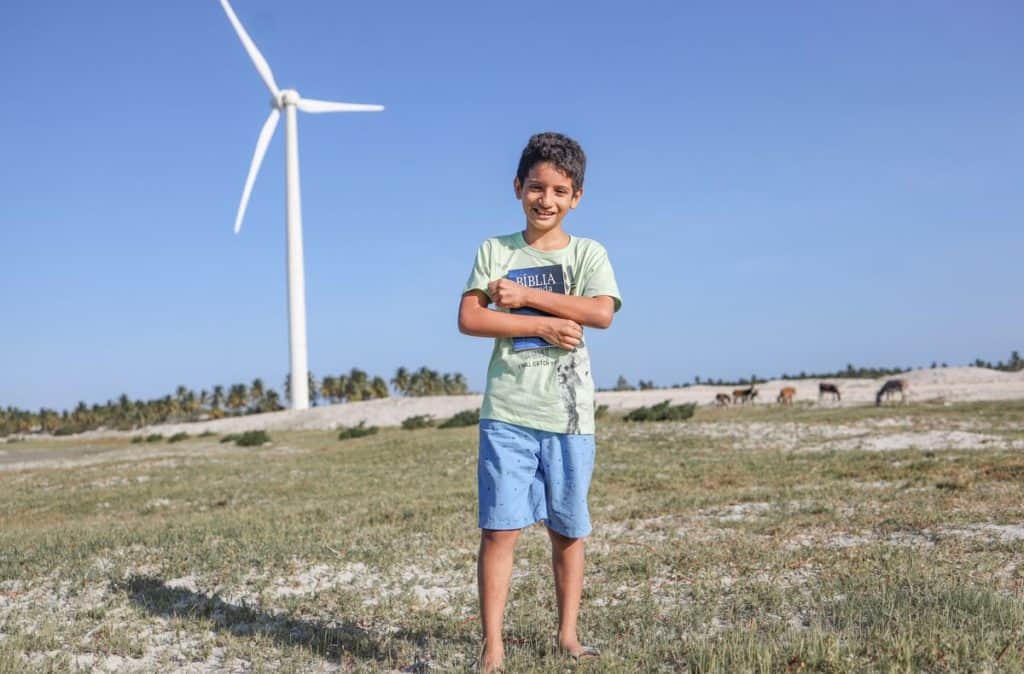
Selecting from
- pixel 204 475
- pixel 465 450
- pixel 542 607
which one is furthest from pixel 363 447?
pixel 542 607

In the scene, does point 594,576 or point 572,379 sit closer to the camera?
point 572,379

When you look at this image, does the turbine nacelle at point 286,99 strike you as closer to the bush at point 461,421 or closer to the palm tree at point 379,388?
the bush at point 461,421

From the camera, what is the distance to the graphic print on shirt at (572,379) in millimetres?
3891

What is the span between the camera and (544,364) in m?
3.92

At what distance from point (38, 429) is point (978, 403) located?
94767 mm

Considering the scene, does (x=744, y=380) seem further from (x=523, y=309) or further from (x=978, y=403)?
(x=523, y=309)

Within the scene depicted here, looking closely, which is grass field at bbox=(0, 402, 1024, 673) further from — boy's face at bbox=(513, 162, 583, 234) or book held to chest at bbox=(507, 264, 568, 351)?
boy's face at bbox=(513, 162, 583, 234)

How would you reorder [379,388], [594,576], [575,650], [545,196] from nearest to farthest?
[545,196], [575,650], [594,576], [379,388]

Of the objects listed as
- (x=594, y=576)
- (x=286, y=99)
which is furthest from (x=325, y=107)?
(x=594, y=576)

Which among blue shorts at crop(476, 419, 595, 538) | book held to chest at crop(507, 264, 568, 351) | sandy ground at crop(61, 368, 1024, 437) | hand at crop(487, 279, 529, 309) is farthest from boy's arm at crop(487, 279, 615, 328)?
sandy ground at crop(61, 368, 1024, 437)

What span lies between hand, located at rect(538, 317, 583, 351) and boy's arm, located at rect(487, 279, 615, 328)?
0.06m

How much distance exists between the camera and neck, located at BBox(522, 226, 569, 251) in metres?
4.13

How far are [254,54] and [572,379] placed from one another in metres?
43.2

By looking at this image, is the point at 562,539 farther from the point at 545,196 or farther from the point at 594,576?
the point at 594,576
